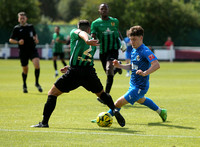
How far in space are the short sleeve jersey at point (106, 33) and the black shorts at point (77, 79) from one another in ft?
13.8

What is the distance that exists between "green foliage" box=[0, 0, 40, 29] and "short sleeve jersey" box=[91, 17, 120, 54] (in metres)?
37.5

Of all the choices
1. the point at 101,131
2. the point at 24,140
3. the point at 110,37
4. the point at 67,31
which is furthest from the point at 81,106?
the point at 67,31

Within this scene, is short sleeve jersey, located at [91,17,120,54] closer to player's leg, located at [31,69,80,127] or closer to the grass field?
the grass field

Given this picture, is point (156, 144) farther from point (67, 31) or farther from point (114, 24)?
point (67, 31)

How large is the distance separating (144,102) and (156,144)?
8.08ft

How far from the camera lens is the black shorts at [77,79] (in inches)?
323

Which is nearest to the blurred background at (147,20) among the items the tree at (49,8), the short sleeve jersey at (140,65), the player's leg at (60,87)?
the short sleeve jersey at (140,65)

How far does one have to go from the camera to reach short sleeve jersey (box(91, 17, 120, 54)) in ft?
40.9

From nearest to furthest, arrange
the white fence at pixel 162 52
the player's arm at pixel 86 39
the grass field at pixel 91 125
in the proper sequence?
1. the grass field at pixel 91 125
2. the player's arm at pixel 86 39
3. the white fence at pixel 162 52

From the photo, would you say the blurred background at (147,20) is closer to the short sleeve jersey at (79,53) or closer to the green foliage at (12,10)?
the green foliage at (12,10)

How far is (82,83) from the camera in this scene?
830 cm

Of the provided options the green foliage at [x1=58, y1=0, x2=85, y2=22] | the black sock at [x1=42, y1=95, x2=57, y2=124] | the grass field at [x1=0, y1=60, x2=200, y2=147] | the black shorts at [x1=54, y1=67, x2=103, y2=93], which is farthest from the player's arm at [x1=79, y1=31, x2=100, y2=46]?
the green foliage at [x1=58, y1=0, x2=85, y2=22]

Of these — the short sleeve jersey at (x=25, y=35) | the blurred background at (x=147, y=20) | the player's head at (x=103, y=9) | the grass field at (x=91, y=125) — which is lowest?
the blurred background at (x=147, y=20)

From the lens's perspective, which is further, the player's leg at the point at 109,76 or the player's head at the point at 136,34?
the player's leg at the point at 109,76
